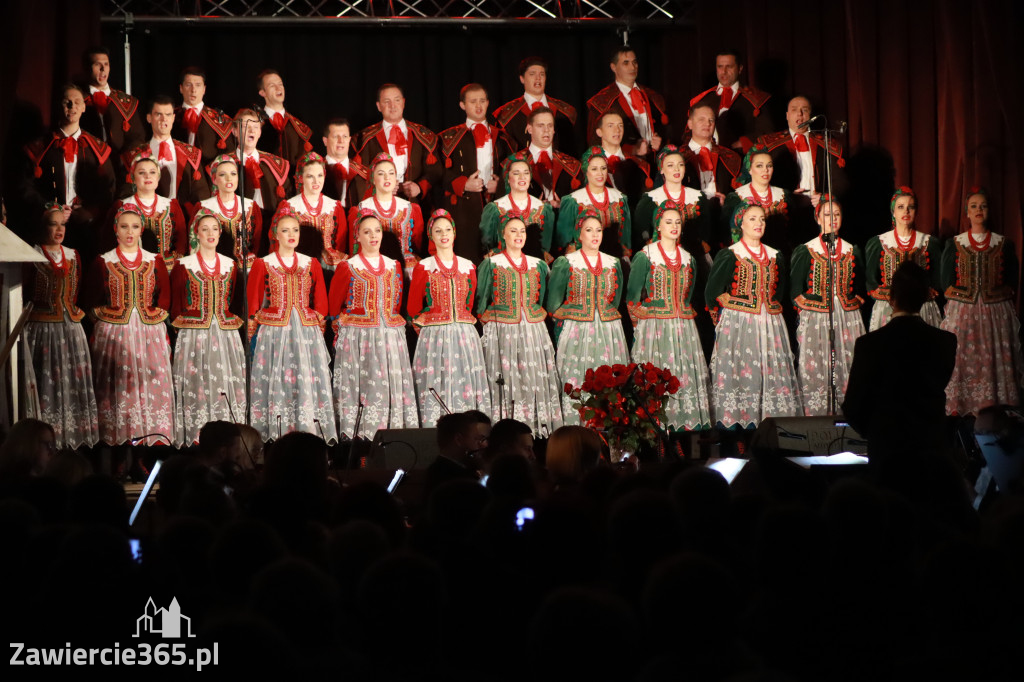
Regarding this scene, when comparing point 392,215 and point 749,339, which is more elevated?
point 392,215

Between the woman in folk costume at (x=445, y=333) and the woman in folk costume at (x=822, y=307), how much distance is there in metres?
2.27

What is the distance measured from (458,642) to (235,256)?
251 inches

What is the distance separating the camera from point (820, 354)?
28.8ft

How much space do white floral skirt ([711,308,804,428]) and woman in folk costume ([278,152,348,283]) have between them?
107 inches

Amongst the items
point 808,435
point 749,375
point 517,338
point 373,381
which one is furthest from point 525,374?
point 808,435

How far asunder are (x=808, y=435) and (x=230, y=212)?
13.3ft

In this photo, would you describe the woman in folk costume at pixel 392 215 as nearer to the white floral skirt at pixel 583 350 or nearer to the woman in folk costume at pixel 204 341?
the woman in folk costume at pixel 204 341

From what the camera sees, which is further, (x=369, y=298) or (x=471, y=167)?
(x=471, y=167)

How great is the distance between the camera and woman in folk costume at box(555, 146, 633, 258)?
8766mm

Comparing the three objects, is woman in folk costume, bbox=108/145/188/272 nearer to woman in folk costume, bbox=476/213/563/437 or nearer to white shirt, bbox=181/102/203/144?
white shirt, bbox=181/102/203/144

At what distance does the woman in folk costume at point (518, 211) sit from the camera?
8680 millimetres
